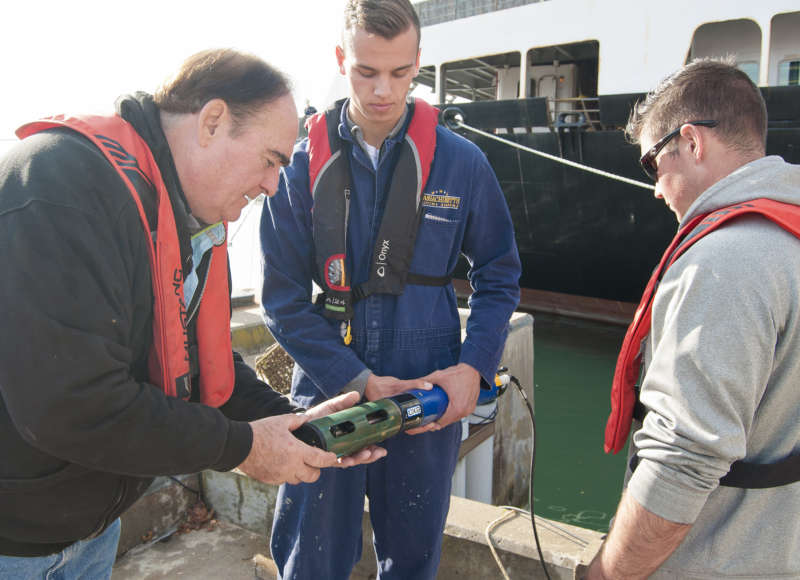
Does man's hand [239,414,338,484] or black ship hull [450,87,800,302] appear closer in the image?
man's hand [239,414,338,484]

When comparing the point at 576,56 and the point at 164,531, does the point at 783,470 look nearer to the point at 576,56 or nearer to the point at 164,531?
the point at 164,531

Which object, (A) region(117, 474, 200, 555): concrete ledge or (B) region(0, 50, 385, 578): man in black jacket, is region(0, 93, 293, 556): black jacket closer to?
(B) region(0, 50, 385, 578): man in black jacket

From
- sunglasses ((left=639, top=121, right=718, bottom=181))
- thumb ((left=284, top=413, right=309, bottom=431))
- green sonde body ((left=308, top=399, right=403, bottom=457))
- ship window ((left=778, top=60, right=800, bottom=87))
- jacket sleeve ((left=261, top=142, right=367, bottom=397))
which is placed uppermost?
ship window ((left=778, top=60, right=800, bottom=87))

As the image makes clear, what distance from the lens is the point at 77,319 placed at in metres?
1.06

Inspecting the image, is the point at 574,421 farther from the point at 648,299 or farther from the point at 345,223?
the point at 648,299

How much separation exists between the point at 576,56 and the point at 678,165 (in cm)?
1107

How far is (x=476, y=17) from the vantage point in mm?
11094

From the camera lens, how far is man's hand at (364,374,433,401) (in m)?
2.01

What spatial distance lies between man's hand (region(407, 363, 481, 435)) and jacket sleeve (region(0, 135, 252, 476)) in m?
1.01

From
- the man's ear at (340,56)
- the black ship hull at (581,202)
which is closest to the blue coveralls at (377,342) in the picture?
the man's ear at (340,56)

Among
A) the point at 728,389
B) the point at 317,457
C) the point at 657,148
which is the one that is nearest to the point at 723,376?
the point at 728,389

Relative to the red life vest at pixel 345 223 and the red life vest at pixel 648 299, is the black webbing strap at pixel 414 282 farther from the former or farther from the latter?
the red life vest at pixel 648 299

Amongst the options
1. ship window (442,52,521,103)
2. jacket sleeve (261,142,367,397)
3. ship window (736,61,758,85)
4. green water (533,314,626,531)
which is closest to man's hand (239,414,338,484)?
jacket sleeve (261,142,367,397)

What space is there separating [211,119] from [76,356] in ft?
2.04
